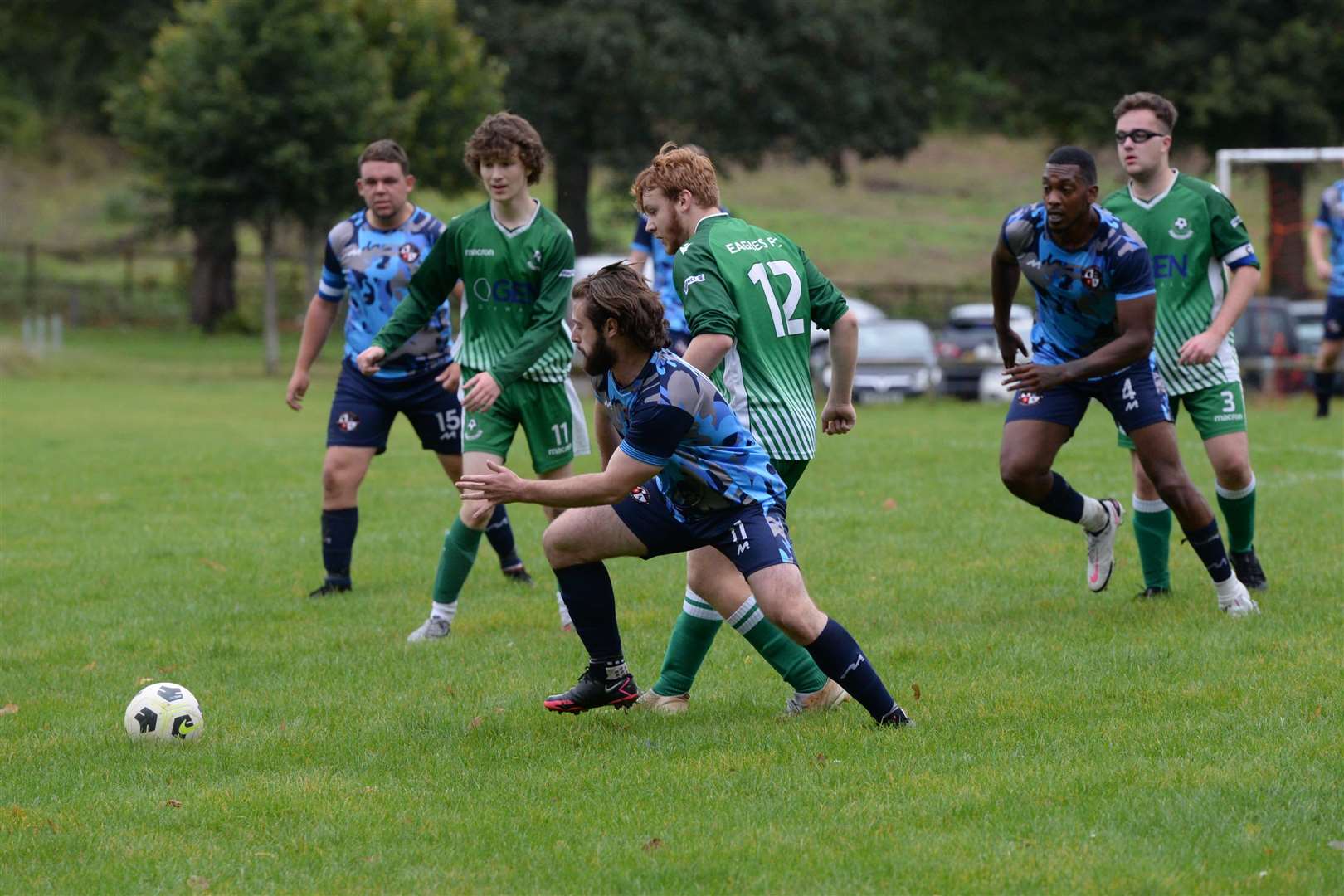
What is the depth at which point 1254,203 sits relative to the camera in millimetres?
46000

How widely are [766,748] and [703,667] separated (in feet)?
4.53

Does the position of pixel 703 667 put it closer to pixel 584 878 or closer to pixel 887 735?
pixel 887 735

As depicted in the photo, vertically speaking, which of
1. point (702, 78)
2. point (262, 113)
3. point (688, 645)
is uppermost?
point (702, 78)

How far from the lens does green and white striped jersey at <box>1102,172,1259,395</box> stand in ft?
24.5

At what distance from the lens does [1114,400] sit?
706 cm

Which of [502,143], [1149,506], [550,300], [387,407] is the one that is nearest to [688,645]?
[550,300]

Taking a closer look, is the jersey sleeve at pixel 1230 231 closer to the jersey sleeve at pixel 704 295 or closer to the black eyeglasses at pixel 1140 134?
the black eyeglasses at pixel 1140 134

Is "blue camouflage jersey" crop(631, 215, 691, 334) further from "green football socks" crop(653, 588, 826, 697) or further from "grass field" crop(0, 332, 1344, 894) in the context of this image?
"green football socks" crop(653, 588, 826, 697)

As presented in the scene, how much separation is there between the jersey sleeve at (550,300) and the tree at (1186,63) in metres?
24.9

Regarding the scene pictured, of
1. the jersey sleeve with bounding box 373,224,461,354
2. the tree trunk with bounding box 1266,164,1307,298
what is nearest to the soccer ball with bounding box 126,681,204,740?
the jersey sleeve with bounding box 373,224,461,354

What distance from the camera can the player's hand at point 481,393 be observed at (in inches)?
266

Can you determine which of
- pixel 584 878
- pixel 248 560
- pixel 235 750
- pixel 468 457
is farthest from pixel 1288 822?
pixel 248 560

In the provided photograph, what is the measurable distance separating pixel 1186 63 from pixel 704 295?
31.5 metres

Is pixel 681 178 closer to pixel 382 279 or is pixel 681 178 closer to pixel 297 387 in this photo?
pixel 382 279
